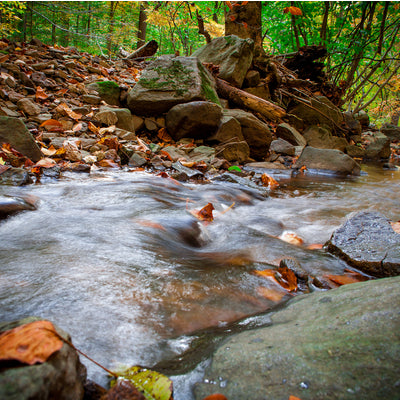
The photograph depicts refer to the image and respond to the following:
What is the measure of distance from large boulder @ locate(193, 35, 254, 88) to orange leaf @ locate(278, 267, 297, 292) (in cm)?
787

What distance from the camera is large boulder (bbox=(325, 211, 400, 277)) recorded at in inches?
79.6

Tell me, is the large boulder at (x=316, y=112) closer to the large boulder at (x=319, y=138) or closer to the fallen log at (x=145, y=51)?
the large boulder at (x=319, y=138)

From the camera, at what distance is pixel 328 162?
7336mm

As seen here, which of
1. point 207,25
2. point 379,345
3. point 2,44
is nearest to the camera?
point 379,345

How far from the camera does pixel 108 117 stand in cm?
621

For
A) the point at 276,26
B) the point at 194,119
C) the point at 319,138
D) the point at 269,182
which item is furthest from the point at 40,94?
the point at 276,26

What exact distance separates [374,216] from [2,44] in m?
9.25

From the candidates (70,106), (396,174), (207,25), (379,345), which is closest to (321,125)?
(396,174)

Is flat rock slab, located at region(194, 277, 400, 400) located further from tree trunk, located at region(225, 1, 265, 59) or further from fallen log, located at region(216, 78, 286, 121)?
tree trunk, located at region(225, 1, 265, 59)

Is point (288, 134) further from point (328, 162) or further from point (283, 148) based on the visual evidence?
point (328, 162)

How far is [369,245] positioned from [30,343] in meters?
2.35

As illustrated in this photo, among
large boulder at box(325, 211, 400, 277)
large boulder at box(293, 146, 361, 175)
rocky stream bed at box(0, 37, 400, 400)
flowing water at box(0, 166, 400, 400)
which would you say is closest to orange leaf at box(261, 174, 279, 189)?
rocky stream bed at box(0, 37, 400, 400)

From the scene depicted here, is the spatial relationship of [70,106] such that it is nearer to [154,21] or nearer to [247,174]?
[247,174]

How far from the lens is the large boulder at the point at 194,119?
21.4 feet
